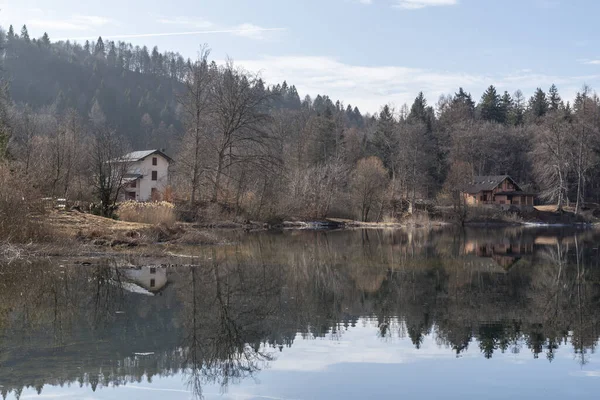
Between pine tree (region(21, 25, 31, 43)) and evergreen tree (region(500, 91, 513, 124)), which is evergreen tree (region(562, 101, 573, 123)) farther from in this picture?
pine tree (region(21, 25, 31, 43))

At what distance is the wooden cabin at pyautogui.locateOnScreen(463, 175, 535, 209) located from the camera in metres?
82.3

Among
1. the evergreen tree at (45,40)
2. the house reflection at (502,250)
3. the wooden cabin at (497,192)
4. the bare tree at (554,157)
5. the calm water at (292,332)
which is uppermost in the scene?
the evergreen tree at (45,40)

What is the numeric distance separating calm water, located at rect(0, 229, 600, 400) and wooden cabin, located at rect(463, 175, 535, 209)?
59.7 meters

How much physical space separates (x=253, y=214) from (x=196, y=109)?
926cm

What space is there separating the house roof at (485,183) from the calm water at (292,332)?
59.7 meters

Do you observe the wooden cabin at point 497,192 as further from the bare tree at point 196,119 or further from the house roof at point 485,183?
the bare tree at point 196,119

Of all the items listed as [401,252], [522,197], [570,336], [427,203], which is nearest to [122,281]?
[570,336]

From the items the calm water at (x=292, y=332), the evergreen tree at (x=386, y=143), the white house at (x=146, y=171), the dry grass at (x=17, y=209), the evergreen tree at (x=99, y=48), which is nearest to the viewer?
the calm water at (x=292, y=332)

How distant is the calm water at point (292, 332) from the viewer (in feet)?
32.3

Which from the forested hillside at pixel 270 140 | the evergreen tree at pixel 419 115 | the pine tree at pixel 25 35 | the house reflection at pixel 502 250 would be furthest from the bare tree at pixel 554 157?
the pine tree at pixel 25 35

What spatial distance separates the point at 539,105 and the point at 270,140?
198 feet

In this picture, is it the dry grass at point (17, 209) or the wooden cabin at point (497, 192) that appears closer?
the dry grass at point (17, 209)

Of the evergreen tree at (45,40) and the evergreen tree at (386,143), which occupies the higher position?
the evergreen tree at (45,40)

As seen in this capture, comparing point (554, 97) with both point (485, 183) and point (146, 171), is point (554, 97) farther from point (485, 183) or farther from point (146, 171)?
point (146, 171)
